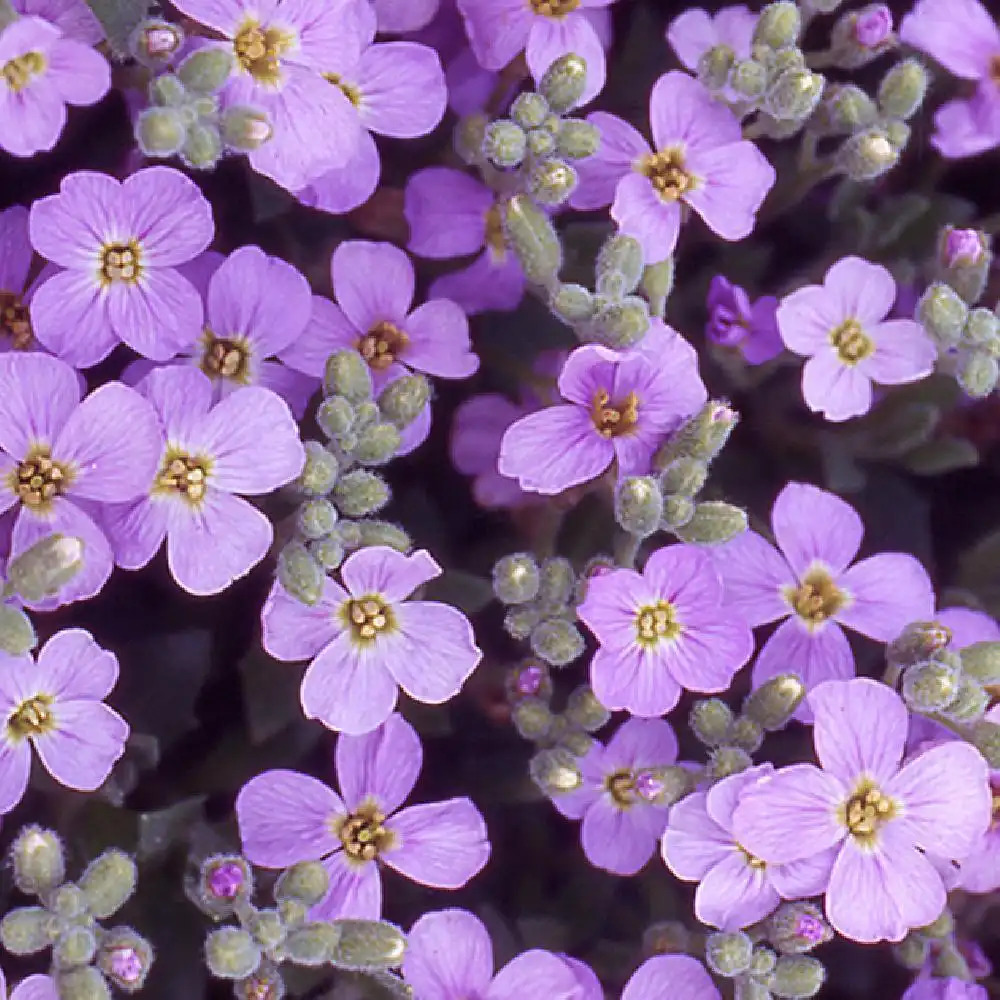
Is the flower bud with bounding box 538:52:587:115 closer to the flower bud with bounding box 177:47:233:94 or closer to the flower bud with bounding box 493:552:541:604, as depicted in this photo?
the flower bud with bounding box 177:47:233:94

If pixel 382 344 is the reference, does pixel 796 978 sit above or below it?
below

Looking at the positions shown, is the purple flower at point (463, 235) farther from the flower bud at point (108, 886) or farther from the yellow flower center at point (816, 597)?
the flower bud at point (108, 886)

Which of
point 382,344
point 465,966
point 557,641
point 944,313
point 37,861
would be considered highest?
point 944,313

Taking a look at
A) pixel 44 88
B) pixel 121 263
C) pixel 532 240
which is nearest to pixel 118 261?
pixel 121 263

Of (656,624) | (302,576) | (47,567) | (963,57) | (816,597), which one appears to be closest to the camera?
(47,567)

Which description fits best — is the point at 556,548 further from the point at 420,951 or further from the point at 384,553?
the point at 420,951

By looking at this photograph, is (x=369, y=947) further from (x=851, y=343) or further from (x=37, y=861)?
(x=851, y=343)

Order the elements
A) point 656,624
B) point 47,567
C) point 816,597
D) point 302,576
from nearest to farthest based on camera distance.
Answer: point 47,567 → point 302,576 → point 656,624 → point 816,597

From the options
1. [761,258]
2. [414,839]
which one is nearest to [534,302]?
[761,258]
